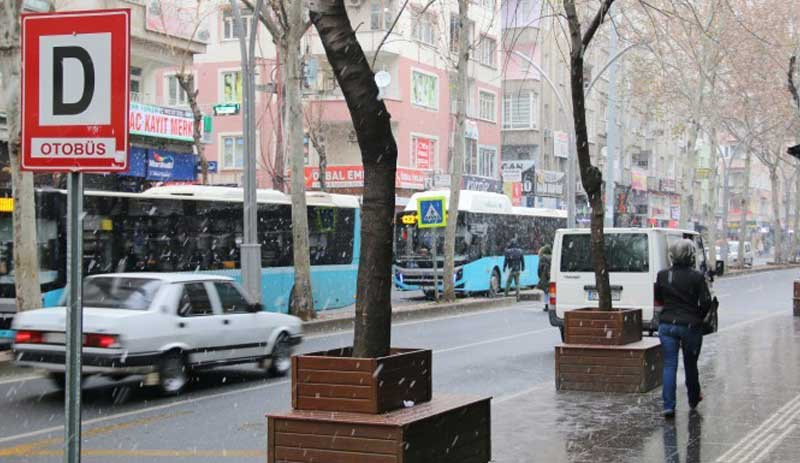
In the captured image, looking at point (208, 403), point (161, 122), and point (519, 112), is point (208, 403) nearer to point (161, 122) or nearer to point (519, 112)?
point (161, 122)

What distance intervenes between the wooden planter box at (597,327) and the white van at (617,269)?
5.00 meters

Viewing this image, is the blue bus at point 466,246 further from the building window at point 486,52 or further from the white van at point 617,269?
the building window at point 486,52

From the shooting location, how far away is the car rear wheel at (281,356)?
600 inches

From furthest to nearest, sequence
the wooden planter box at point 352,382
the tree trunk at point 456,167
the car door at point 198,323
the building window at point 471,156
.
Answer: the building window at point 471,156, the tree trunk at point 456,167, the car door at point 198,323, the wooden planter box at point 352,382

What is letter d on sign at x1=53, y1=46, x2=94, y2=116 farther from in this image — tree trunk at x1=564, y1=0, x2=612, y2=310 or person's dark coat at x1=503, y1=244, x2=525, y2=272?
person's dark coat at x1=503, y1=244, x2=525, y2=272

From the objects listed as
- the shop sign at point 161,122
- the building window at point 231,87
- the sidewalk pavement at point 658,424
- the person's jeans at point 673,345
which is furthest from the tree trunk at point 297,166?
the building window at point 231,87

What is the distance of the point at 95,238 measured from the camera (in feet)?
68.1

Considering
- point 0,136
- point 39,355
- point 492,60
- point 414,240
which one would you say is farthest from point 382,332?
point 492,60

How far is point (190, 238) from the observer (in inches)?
906

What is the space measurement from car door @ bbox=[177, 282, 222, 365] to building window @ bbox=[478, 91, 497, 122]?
146ft

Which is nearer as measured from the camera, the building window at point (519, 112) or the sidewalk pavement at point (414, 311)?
the sidewalk pavement at point (414, 311)

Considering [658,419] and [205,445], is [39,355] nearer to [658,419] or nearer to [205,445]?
[205,445]

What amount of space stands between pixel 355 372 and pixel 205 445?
3.81 meters

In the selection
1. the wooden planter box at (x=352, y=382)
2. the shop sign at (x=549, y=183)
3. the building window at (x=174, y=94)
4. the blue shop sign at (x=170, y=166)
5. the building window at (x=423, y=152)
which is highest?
the building window at (x=174, y=94)
